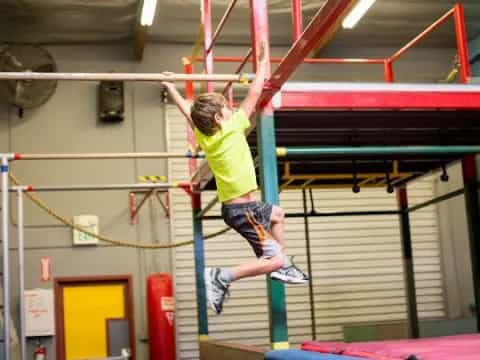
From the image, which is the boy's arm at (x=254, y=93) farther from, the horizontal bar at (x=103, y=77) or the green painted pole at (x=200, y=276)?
the green painted pole at (x=200, y=276)

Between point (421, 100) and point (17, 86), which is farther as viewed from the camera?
point (17, 86)

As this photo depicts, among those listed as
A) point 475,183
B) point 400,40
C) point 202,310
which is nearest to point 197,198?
point 202,310

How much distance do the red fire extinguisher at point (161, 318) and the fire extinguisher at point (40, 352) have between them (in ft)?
4.79

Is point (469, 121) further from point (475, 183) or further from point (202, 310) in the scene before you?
point (202, 310)

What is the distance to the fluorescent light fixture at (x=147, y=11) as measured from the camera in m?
9.94

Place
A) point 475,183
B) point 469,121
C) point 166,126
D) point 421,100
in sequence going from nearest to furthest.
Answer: point 421,100, point 469,121, point 475,183, point 166,126

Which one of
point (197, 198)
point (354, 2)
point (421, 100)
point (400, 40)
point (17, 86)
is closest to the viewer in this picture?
point (354, 2)

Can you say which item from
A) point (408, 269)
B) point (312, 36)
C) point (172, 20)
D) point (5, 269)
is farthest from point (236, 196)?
point (172, 20)

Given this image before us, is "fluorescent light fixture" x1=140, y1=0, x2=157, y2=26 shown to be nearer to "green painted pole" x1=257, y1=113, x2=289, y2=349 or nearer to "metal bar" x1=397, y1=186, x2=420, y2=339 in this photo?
"metal bar" x1=397, y1=186, x2=420, y2=339

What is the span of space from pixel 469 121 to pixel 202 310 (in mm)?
3463

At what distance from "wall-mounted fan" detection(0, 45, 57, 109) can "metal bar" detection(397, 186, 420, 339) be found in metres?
5.42

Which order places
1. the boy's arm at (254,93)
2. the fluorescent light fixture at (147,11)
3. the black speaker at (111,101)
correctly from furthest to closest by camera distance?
the black speaker at (111,101), the fluorescent light fixture at (147,11), the boy's arm at (254,93)

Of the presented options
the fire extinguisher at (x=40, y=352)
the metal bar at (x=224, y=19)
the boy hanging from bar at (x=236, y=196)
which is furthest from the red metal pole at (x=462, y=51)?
the fire extinguisher at (x=40, y=352)

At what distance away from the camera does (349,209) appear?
12.3 meters
